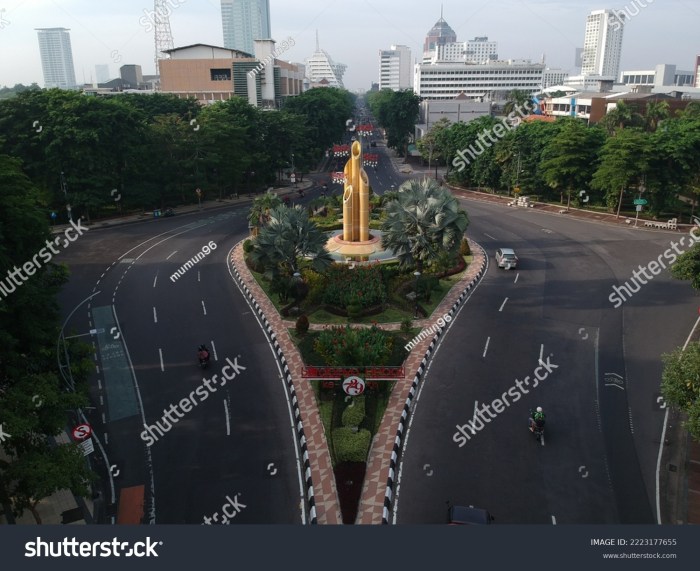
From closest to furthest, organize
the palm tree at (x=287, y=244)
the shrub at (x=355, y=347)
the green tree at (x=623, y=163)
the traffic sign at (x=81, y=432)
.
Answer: the traffic sign at (x=81, y=432), the shrub at (x=355, y=347), the palm tree at (x=287, y=244), the green tree at (x=623, y=163)

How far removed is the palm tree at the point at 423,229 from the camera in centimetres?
3214

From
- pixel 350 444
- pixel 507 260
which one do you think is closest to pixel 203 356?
pixel 350 444

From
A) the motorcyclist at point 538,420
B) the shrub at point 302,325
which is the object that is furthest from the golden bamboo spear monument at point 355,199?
the motorcyclist at point 538,420

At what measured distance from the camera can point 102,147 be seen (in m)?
52.8

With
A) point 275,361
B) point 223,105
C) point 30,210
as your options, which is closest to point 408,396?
point 275,361

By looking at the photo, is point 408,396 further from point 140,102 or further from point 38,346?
point 140,102

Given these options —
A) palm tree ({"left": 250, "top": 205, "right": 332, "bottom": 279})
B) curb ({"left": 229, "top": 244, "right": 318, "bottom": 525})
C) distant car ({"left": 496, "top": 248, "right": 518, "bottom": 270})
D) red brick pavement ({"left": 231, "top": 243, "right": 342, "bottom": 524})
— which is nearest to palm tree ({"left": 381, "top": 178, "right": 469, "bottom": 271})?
palm tree ({"left": 250, "top": 205, "right": 332, "bottom": 279})

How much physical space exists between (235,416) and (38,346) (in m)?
7.68

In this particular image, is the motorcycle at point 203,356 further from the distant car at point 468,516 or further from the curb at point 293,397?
the distant car at point 468,516

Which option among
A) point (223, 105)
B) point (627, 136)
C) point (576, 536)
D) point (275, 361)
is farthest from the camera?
point (223, 105)

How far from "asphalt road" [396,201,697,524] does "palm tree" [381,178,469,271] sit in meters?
4.00

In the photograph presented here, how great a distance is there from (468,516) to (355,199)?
2699cm

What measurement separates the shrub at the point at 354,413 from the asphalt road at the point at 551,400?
203 centimetres

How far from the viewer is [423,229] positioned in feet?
107
